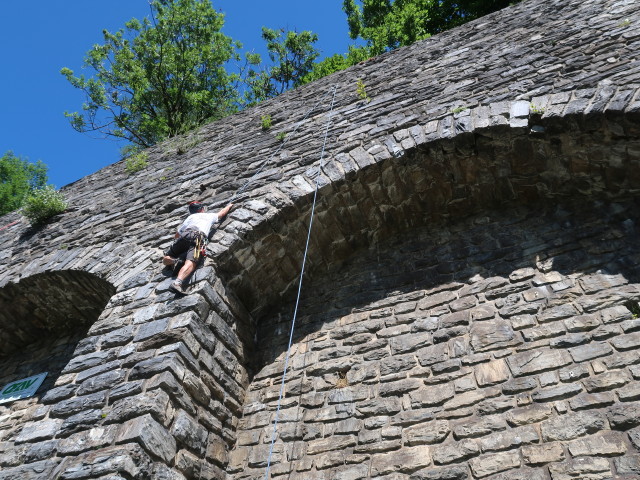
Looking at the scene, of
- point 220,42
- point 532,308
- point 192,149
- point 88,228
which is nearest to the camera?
point 532,308

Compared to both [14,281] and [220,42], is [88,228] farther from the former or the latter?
[220,42]

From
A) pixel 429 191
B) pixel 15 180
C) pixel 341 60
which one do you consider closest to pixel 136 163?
pixel 429 191

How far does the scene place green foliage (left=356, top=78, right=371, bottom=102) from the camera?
5.19 meters

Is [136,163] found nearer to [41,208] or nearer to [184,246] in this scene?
[41,208]

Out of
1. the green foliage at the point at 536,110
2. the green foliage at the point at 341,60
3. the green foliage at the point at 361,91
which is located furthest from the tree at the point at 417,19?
the green foliage at the point at 536,110

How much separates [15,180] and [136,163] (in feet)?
35.9

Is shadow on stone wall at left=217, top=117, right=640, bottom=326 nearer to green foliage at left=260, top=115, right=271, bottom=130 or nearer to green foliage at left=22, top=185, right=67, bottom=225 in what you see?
green foliage at left=260, top=115, right=271, bottom=130

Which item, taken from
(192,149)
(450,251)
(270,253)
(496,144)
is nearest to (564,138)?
(496,144)

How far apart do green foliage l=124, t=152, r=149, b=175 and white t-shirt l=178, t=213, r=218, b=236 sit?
8.26 feet

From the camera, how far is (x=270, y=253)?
431 centimetres

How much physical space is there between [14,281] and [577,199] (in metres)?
5.32

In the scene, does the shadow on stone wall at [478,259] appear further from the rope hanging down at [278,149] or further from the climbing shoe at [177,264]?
the rope hanging down at [278,149]

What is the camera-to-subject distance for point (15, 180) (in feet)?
49.3

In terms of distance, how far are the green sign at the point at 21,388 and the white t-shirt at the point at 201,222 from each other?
225cm
